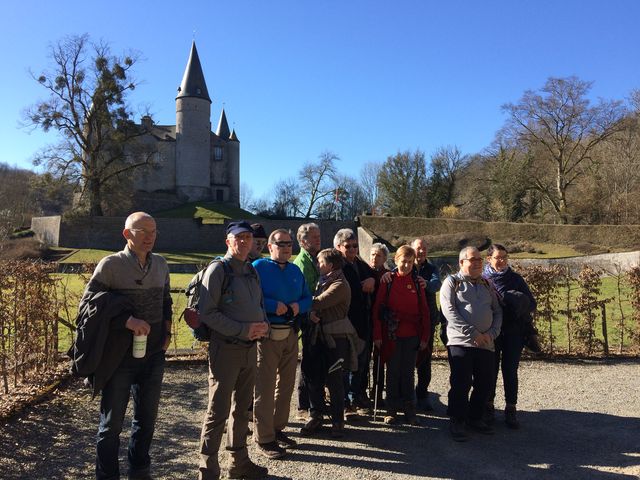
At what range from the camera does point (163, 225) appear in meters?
42.6

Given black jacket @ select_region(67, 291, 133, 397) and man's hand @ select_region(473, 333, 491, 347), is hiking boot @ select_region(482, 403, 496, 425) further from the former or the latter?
black jacket @ select_region(67, 291, 133, 397)

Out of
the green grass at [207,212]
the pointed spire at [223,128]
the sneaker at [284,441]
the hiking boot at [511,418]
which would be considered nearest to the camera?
the sneaker at [284,441]

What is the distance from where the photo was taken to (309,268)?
16.7ft

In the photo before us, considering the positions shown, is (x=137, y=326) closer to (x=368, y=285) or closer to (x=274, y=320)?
(x=274, y=320)

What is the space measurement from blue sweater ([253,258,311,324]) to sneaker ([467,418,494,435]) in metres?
2.24

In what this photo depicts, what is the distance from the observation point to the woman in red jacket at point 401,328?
17.0ft

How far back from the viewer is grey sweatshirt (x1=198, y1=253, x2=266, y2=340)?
374 centimetres

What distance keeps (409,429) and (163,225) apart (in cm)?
4028

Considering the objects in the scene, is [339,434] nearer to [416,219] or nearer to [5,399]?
[5,399]

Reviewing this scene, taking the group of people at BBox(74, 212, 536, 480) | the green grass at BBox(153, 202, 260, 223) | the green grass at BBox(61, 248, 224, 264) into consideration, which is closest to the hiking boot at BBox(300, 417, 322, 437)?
the group of people at BBox(74, 212, 536, 480)

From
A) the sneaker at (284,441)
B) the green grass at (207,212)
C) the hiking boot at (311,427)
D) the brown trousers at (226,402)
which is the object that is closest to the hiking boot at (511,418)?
the hiking boot at (311,427)

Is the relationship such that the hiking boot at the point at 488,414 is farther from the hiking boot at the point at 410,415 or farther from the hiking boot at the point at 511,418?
the hiking boot at the point at 410,415

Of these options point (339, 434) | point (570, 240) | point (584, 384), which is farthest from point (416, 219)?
point (339, 434)

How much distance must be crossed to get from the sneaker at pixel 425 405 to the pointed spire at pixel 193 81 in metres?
54.2
